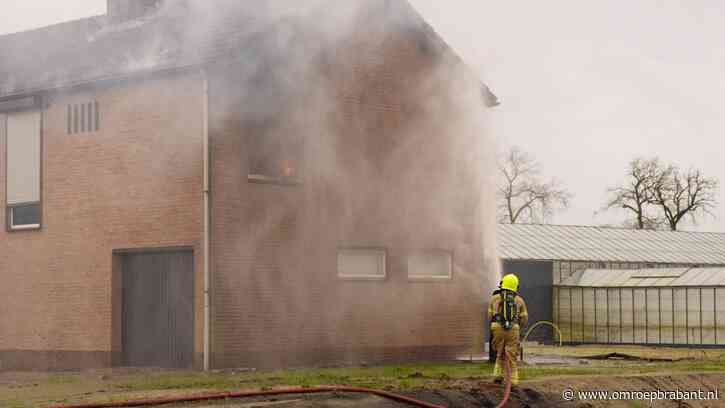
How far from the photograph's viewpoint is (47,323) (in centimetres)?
2509

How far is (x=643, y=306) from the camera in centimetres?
4294

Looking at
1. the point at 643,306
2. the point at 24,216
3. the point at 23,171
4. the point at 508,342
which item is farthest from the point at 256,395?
the point at 643,306

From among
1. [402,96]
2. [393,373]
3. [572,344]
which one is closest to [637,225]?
[572,344]

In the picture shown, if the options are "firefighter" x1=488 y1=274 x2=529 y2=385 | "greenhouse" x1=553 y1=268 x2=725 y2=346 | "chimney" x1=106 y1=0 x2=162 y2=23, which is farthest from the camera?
"greenhouse" x1=553 y1=268 x2=725 y2=346

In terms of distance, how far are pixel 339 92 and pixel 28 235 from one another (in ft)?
25.7

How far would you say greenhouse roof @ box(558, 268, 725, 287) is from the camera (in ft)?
136

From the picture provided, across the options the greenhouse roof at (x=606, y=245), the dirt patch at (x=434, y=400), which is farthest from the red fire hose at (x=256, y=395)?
the greenhouse roof at (x=606, y=245)

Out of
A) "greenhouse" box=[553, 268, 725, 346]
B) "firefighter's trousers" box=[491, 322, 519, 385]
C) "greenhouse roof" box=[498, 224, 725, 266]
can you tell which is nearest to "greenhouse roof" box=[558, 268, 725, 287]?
"greenhouse" box=[553, 268, 725, 346]

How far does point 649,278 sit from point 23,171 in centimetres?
2636

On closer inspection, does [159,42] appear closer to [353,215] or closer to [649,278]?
[353,215]

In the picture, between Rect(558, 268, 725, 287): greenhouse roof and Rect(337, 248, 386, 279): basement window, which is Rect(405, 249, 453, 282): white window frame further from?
Rect(558, 268, 725, 287): greenhouse roof

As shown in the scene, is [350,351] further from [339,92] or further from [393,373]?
[339,92]

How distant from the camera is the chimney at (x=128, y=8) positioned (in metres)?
26.8

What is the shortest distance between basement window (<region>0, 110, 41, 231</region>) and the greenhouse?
82.3 ft
